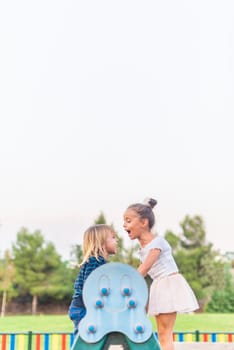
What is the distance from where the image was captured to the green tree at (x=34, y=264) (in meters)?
11.3

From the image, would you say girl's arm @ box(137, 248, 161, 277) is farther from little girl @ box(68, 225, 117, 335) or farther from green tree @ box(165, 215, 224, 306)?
green tree @ box(165, 215, 224, 306)

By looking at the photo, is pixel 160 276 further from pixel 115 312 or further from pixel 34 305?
pixel 34 305

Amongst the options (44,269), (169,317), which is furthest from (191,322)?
(169,317)

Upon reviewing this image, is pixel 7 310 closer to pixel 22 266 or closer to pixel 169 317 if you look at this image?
pixel 22 266

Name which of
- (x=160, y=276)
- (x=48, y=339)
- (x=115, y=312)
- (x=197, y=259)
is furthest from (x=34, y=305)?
(x=115, y=312)

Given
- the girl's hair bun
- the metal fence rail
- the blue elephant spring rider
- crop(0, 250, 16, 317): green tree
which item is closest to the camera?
the blue elephant spring rider

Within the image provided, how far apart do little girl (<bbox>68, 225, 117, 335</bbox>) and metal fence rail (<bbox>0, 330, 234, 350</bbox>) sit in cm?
144

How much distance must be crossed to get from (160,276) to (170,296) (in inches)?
3.6

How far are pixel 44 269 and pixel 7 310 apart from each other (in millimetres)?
1200

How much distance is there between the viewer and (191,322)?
982cm

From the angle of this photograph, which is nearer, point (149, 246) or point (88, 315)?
point (88, 315)

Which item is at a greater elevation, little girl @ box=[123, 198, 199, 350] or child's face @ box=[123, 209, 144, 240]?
child's face @ box=[123, 209, 144, 240]

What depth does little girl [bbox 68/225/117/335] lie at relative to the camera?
2070 mm

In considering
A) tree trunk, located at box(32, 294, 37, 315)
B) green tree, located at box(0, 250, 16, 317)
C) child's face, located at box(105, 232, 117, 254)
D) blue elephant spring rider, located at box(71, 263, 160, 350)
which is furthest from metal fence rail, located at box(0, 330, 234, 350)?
green tree, located at box(0, 250, 16, 317)
